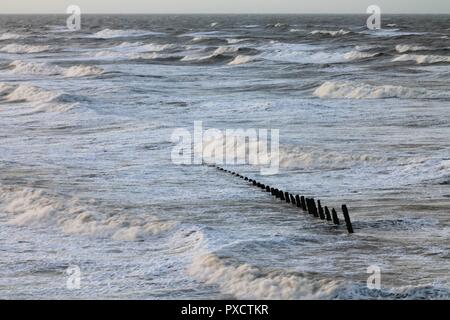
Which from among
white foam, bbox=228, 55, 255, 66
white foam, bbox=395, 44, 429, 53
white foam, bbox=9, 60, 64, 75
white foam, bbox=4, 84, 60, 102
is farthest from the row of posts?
white foam, bbox=395, 44, 429, 53

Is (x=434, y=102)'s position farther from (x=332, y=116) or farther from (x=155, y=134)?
(x=155, y=134)

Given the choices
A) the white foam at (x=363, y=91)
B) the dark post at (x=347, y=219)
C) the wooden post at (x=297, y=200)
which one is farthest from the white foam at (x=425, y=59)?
the dark post at (x=347, y=219)

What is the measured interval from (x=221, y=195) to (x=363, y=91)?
24.5 metres

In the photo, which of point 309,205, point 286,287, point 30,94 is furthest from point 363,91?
point 286,287

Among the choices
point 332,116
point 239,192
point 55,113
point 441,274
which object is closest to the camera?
point 441,274

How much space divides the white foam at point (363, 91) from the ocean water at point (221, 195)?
0.35ft

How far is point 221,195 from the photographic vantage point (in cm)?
2117

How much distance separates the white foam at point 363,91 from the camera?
43.0 m

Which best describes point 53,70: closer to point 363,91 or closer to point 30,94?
point 30,94

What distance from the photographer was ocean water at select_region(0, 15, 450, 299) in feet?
48.0

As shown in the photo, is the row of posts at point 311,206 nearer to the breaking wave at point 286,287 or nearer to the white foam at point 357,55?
the breaking wave at point 286,287

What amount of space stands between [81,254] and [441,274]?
21.5 ft

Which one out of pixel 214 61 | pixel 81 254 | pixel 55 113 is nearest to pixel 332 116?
pixel 55 113

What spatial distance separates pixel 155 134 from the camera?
3131 cm
